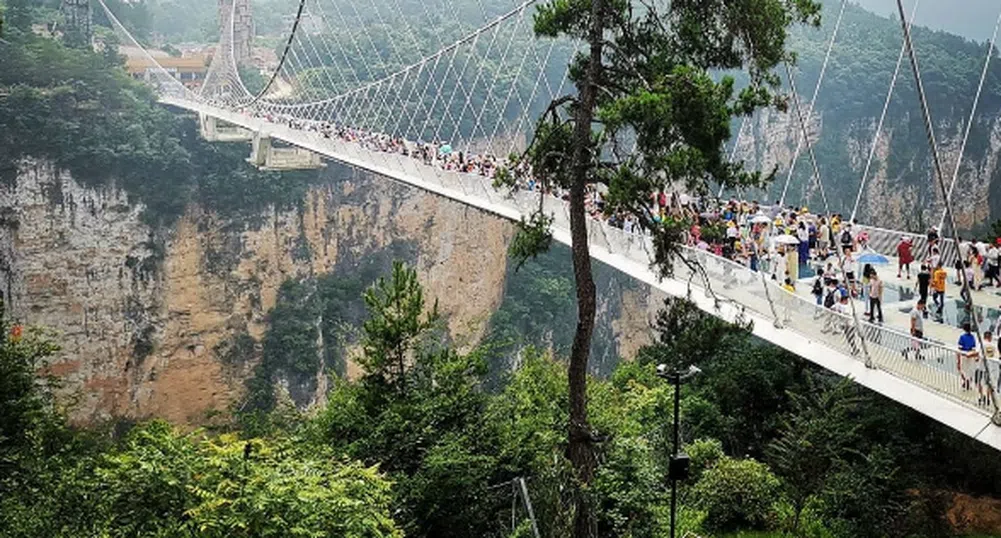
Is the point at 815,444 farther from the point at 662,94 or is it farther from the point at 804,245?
the point at 662,94

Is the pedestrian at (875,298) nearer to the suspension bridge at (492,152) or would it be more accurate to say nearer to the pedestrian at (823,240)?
the suspension bridge at (492,152)

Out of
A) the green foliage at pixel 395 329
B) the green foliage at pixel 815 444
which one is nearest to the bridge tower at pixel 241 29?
the green foliage at pixel 395 329

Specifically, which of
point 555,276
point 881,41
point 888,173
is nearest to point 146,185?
point 555,276

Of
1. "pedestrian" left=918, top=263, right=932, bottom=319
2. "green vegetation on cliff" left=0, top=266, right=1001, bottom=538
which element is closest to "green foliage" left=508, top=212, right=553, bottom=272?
"green vegetation on cliff" left=0, top=266, right=1001, bottom=538

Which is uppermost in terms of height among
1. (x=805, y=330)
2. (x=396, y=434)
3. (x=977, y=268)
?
(x=977, y=268)

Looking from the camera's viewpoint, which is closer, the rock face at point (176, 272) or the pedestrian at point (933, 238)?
the pedestrian at point (933, 238)

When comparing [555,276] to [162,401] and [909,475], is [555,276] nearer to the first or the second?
[162,401]

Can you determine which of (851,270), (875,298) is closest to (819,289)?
(851,270)
